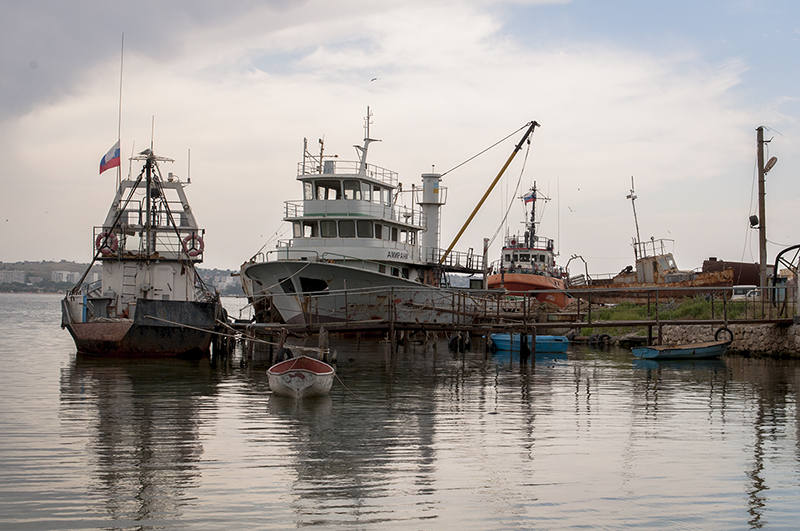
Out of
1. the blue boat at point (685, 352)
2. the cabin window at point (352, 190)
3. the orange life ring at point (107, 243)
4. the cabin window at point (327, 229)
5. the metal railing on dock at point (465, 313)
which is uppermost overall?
the cabin window at point (352, 190)

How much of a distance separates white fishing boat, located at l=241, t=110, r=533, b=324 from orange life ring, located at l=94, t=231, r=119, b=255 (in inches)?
278

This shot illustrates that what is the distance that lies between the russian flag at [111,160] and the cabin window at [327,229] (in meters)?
10.3

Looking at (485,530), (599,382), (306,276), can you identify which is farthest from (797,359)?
(485,530)

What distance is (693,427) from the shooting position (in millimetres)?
14766

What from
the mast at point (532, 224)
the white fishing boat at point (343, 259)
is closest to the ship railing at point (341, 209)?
the white fishing boat at point (343, 259)

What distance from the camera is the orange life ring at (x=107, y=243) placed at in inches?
1110

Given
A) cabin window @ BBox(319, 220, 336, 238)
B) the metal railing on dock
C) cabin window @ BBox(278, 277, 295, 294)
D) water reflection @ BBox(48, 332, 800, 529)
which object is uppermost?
cabin window @ BBox(319, 220, 336, 238)

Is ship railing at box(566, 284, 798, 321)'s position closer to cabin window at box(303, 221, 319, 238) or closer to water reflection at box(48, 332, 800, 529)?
water reflection at box(48, 332, 800, 529)

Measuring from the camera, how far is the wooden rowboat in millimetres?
17453

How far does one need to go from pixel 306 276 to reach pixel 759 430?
73.3 feet

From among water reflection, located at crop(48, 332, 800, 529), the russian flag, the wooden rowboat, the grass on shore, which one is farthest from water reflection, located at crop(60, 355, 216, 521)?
the grass on shore

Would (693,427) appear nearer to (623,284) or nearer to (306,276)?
(306,276)

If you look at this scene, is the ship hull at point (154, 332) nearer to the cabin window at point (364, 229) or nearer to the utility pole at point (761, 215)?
the cabin window at point (364, 229)

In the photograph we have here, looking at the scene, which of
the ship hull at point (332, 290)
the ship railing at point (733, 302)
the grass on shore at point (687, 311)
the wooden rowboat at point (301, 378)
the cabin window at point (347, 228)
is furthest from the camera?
the cabin window at point (347, 228)
